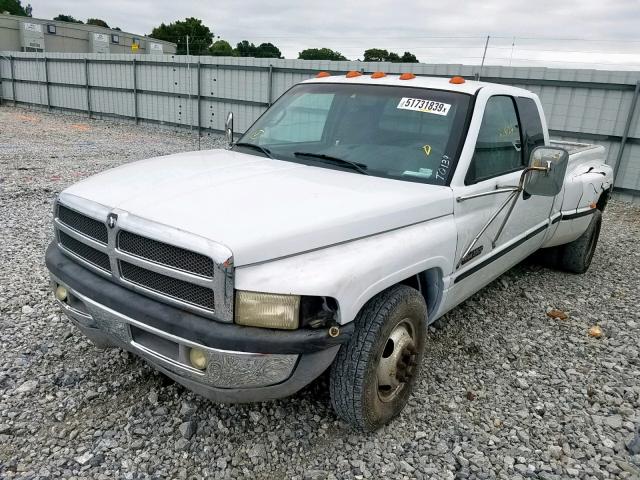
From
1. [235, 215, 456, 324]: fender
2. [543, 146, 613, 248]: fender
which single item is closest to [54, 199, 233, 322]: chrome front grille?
[235, 215, 456, 324]: fender

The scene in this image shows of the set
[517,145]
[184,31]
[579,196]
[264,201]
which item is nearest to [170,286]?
[264,201]

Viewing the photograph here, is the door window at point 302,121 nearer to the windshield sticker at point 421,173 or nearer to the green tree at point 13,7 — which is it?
the windshield sticker at point 421,173

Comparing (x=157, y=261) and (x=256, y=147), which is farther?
(x=256, y=147)

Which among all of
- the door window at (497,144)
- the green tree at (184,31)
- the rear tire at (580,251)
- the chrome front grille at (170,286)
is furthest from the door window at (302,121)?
the green tree at (184,31)

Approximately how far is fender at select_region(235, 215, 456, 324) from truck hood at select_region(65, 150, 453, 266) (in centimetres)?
5

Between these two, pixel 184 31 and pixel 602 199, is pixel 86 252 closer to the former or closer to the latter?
pixel 602 199

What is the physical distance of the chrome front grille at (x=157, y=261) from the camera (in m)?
2.08

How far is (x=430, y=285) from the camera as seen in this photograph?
3.01 meters

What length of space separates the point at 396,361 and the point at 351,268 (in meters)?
0.75

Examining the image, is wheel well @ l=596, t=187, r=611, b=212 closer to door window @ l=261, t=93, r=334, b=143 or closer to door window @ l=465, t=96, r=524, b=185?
door window @ l=465, t=96, r=524, b=185

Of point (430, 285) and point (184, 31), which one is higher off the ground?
point (184, 31)

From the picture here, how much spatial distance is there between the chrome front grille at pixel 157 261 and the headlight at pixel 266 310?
0.05 metres

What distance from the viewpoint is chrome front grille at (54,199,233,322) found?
2084mm

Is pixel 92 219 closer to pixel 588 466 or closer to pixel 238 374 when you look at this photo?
pixel 238 374
